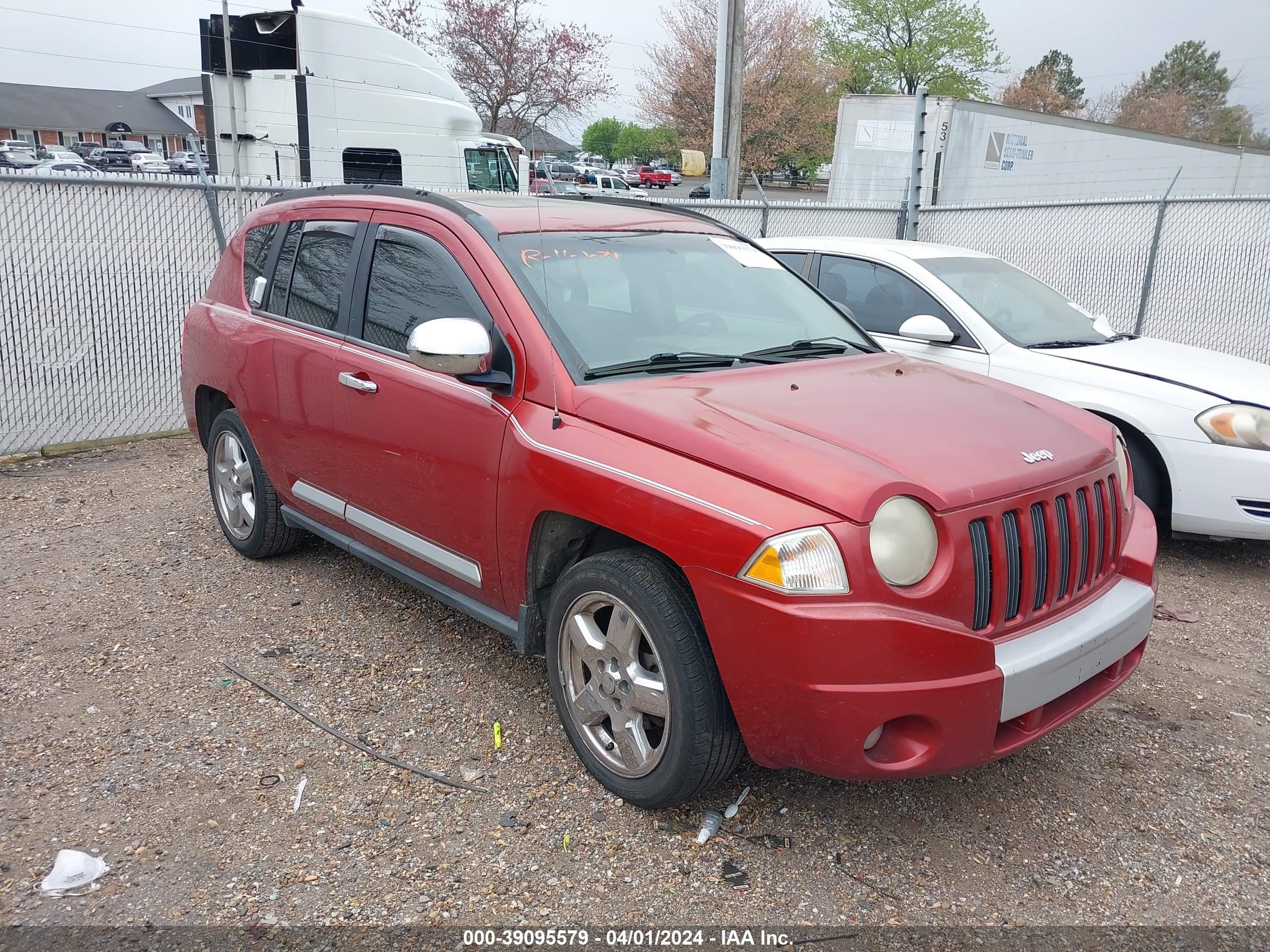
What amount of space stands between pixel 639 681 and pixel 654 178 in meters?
52.1

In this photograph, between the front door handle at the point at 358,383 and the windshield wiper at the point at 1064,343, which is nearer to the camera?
the front door handle at the point at 358,383

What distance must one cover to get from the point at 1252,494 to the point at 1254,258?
251 inches

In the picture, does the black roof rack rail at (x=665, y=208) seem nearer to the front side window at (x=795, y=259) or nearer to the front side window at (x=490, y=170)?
the front side window at (x=795, y=259)

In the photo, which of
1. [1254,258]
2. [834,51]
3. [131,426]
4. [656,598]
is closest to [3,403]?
[131,426]

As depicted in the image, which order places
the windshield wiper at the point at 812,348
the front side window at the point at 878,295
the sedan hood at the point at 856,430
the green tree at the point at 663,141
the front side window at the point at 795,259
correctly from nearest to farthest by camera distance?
the sedan hood at the point at 856,430 < the windshield wiper at the point at 812,348 < the front side window at the point at 878,295 < the front side window at the point at 795,259 < the green tree at the point at 663,141

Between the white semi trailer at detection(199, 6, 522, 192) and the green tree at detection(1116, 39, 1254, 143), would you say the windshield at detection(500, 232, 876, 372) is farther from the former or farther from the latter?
the green tree at detection(1116, 39, 1254, 143)

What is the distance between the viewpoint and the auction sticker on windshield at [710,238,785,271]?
14.0 feet

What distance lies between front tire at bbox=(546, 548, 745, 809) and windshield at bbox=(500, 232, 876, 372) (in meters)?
0.79

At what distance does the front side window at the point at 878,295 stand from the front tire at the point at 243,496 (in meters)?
3.46

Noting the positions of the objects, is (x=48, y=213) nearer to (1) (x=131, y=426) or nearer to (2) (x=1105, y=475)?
(1) (x=131, y=426)

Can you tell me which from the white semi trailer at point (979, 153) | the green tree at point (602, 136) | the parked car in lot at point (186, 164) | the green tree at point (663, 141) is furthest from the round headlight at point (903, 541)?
the green tree at point (602, 136)

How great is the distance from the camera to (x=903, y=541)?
259 centimetres

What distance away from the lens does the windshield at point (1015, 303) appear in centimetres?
601

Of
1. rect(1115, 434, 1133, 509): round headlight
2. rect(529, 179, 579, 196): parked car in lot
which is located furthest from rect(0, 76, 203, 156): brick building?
rect(1115, 434, 1133, 509): round headlight
